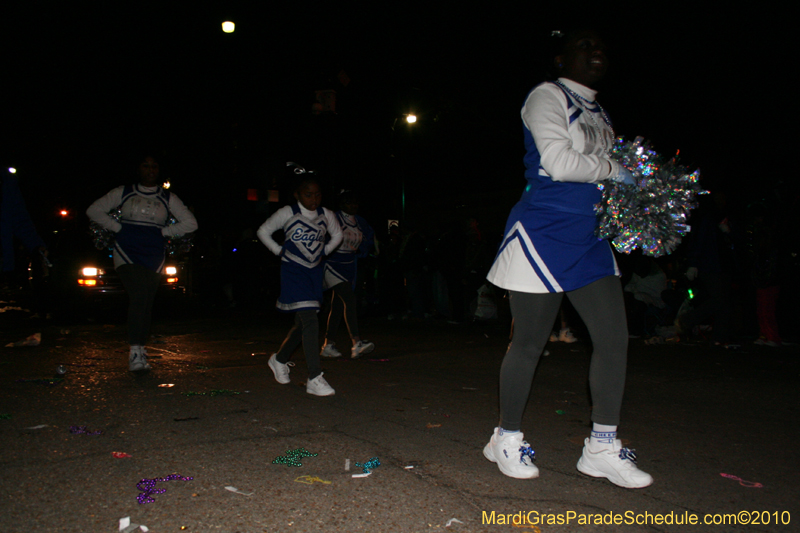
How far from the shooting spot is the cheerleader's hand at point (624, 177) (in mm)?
2871

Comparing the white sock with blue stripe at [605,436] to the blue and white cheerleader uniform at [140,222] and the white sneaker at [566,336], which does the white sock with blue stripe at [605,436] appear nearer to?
the blue and white cheerleader uniform at [140,222]

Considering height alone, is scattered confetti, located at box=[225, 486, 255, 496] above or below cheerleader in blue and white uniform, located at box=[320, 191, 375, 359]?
below

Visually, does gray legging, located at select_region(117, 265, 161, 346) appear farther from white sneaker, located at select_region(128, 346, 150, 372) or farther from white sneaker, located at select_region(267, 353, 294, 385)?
white sneaker, located at select_region(267, 353, 294, 385)

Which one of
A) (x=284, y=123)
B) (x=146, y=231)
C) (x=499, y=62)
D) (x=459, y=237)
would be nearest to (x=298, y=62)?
(x=284, y=123)

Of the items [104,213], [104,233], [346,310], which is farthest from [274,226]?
[346,310]

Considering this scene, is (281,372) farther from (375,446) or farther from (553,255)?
(553,255)

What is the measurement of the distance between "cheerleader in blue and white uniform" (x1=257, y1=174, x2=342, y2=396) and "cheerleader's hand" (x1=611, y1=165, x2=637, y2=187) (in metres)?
2.73

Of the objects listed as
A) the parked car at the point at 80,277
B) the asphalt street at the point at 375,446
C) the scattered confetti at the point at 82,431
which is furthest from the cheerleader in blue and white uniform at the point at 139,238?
the parked car at the point at 80,277

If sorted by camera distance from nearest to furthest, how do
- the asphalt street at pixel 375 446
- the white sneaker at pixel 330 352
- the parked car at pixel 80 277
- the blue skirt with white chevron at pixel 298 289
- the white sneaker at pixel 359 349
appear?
1. the asphalt street at pixel 375 446
2. the blue skirt with white chevron at pixel 298 289
3. the white sneaker at pixel 359 349
4. the white sneaker at pixel 330 352
5. the parked car at pixel 80 277

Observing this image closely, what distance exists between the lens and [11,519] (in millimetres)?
2387

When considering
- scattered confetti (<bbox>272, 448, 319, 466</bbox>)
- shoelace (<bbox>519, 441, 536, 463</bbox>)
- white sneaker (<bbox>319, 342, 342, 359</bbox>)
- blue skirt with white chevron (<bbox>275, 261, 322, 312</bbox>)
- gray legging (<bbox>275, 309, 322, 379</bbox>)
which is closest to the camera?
shoelace (<bbox>519, 441, 536, 463</bbox>)

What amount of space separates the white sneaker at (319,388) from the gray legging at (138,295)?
1965 millimetres

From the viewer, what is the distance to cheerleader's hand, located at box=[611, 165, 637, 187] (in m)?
2.87

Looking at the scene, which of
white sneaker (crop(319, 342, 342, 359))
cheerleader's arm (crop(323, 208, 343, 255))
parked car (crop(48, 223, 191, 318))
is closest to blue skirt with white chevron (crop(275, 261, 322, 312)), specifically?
cheerleader's arm (crop(323, 208, 343, 255))
